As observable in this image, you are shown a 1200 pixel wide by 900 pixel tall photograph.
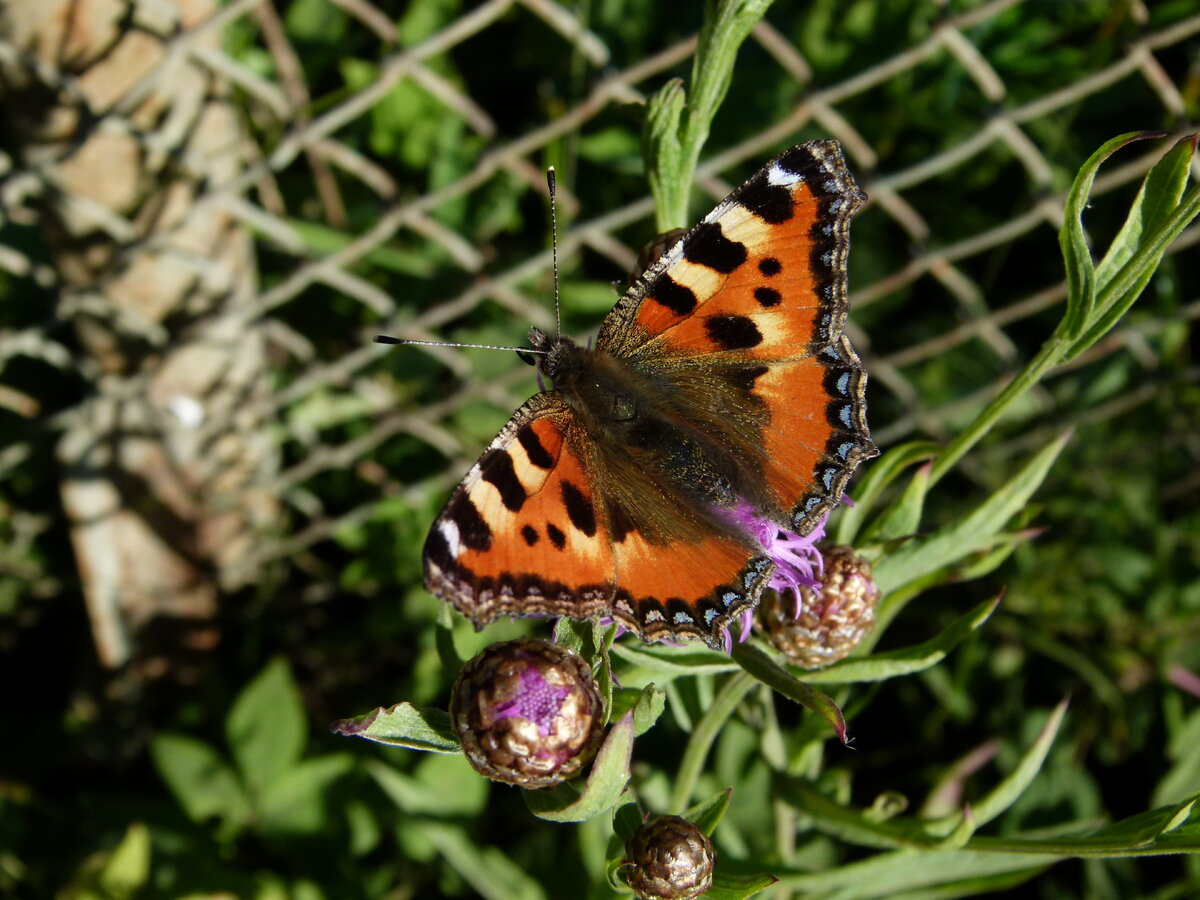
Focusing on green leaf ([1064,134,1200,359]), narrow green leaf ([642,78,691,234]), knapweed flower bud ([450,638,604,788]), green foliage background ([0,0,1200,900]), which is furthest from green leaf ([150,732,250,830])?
green leaf ([1064,134,1200,359])

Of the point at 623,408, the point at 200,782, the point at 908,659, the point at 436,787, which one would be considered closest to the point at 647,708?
the point at 908,659

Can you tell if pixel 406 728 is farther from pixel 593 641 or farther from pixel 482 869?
pixel 482 869

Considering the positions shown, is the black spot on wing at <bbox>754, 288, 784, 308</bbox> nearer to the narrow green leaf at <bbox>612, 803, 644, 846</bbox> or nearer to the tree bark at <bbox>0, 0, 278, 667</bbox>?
the narrow green leaf at <bbox>612, 803, 644, 846</bbox>

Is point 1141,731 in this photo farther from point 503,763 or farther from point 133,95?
point 133,95

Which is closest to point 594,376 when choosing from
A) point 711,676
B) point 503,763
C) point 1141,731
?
point 711,676

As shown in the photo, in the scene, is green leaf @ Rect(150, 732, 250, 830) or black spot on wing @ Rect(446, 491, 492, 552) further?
green leaf @ Rect(150, 732, 250, 830)

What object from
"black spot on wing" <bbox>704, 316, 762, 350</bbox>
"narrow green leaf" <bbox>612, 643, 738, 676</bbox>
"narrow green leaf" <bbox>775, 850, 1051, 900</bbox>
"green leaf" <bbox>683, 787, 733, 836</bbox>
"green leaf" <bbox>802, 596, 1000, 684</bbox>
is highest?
"black spot on wing" <bbox>704, 316, 762, 350</bbox>
